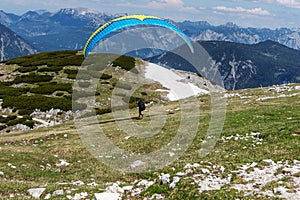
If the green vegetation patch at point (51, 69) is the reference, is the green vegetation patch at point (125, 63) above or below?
above

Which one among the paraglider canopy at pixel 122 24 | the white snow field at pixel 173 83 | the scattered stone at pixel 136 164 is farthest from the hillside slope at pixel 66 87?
the scattered stone at pixel 136 164

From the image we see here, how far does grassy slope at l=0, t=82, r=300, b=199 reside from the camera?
15.6 m

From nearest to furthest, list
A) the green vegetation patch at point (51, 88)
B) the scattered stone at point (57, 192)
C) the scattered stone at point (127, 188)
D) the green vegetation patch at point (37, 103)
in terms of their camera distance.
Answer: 1. the scattered stone at point (57, 192)
2. the scattered stone at point (127, 188)
3. the green vegetation patch at point (37, 103)
4. the green vegetation patch at point (51, 88)

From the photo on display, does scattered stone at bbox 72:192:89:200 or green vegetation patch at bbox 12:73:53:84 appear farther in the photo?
green vegetation patch at bbox 12:73:53:84

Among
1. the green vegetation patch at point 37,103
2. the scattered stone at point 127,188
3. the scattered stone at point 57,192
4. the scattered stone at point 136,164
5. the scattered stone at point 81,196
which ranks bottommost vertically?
the green vegetation patch at point 37,103

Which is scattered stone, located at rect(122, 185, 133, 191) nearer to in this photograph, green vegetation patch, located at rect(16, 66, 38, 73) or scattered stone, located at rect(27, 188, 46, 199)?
scattered stone, located at rect(27, 188, 46, 199)

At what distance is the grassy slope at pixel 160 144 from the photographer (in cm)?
1562

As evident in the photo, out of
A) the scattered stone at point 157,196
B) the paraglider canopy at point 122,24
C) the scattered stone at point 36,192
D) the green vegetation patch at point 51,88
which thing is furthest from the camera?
the green vegetation patch at point 51,88

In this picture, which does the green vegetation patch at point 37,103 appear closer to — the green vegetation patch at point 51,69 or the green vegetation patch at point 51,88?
the green vegetation patch at point 51,88

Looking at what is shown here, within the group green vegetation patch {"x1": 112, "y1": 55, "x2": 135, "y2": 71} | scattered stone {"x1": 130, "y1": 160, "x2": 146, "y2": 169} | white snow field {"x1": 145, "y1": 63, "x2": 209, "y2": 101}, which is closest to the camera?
scattered stone {"x1": 130, "y1": 160, "x2": 146, "y2": 169}

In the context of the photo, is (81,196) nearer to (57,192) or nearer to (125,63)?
(57,192)

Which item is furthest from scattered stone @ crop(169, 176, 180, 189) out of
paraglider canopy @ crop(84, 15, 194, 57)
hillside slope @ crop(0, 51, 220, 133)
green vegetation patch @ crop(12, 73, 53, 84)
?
green vegetation patch @ crop(12, 73, 53, 84)

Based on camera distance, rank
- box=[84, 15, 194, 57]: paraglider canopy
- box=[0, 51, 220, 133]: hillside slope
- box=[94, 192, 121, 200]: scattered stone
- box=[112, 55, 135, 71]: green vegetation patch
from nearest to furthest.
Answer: box=[94, 192, 121, 200]: scattered stone → box=[84, 15, 194, 57]: paraglider canopy → box=[0, 51, 220, 133]: hillside slope → box=[112, 55, 135, 71]: green vegetation patch

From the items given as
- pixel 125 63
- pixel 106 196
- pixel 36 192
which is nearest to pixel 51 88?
pixel 125 63
